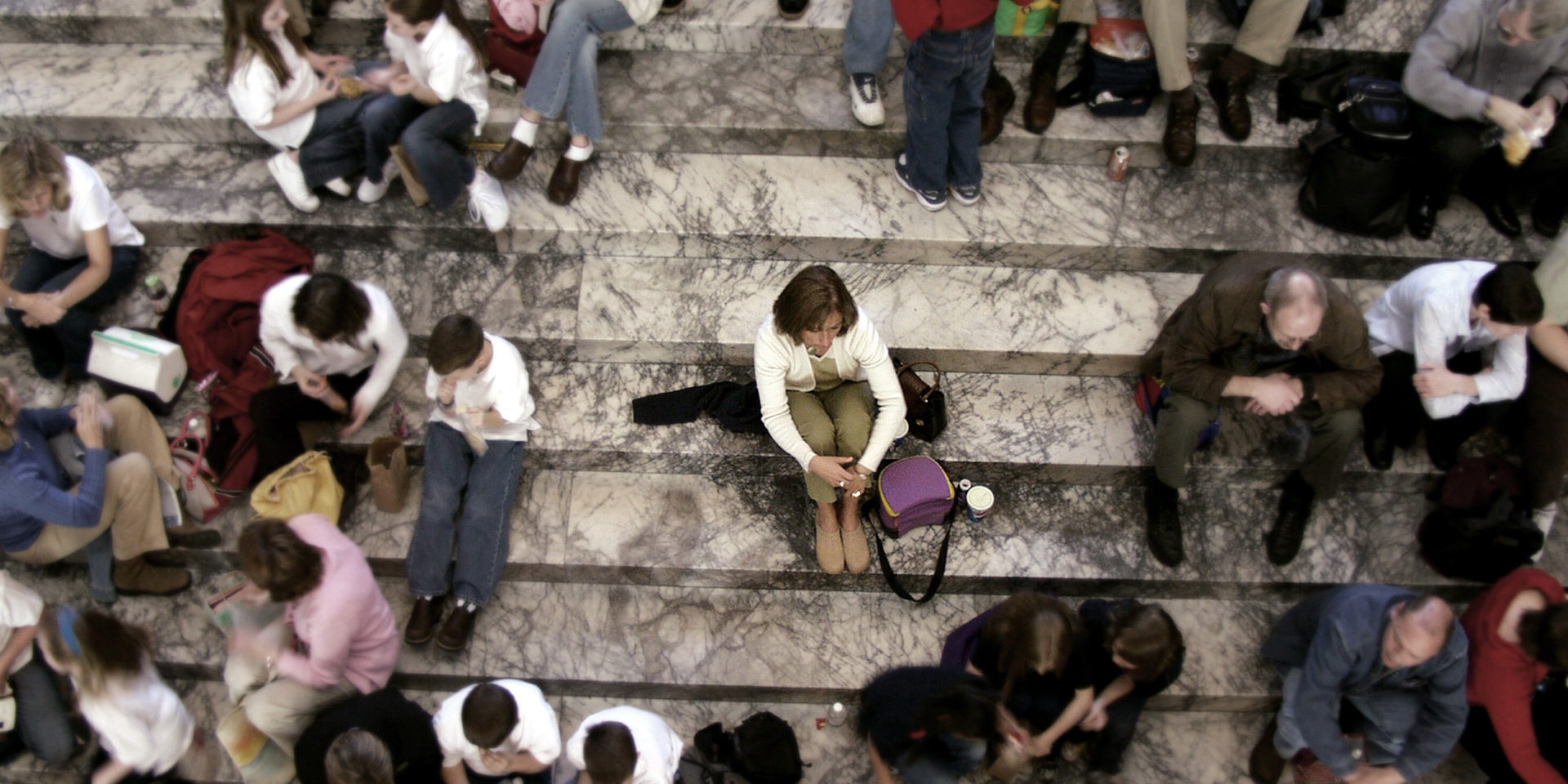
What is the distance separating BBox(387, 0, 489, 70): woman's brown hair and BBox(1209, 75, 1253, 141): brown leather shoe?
11.3 ft

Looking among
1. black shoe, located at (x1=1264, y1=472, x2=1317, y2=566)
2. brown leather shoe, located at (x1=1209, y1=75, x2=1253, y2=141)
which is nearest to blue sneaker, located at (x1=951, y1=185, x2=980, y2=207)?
brown leather shoe, located at (x1=1209, y1=75, x2=1253, y2=141)

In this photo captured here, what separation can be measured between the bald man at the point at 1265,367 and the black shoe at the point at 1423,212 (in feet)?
3.81

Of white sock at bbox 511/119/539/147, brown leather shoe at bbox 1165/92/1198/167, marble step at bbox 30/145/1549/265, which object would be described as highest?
A: brown leather shoe at bbox 1165/92/1198/167

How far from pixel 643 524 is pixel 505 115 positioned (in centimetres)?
206

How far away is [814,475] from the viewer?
3875 millimetres

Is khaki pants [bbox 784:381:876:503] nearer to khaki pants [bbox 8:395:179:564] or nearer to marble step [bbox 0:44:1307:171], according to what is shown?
marble step [bbox 0:44:1307:171]

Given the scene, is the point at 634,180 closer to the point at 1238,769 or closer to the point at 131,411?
the point at 131,411

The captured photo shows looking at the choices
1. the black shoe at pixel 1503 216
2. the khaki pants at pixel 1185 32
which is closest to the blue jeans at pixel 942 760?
the khaki pants at pixel 1185 32

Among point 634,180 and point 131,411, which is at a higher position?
point 634,180

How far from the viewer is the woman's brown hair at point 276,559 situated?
3199mm

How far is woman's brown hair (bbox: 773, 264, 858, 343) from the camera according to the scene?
3.31m

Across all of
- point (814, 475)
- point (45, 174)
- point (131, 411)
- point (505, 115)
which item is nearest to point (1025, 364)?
point (814, 475)

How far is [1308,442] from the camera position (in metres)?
4.05

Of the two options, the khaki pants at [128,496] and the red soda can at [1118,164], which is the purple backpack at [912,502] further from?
the khaki pants at [128,496]
